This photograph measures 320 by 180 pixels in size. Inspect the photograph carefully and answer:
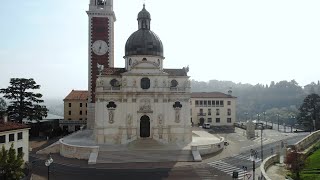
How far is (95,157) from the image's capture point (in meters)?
50.1

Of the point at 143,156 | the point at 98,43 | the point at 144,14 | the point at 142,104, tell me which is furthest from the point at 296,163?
the point at 98,43

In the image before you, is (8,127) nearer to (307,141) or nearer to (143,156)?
(143,156)

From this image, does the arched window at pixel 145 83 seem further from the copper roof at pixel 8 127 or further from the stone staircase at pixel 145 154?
the copper roof at pixel 8 127

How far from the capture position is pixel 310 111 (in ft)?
285

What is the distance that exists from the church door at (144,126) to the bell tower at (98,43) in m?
16.1

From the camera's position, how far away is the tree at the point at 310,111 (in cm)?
8538

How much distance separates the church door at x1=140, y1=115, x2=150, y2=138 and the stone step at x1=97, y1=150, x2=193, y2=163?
588 cm

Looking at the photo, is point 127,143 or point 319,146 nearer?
point 319,146

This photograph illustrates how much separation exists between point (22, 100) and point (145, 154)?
109 feet

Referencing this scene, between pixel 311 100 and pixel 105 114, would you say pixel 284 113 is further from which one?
pixel 105 114

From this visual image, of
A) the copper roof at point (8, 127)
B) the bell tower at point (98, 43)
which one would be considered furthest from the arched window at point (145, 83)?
the copper roof at point (8, 127)

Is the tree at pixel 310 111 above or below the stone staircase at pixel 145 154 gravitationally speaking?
above

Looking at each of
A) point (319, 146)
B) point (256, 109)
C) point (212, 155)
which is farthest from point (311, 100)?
point (256, 109)

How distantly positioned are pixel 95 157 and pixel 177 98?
1680 cm
